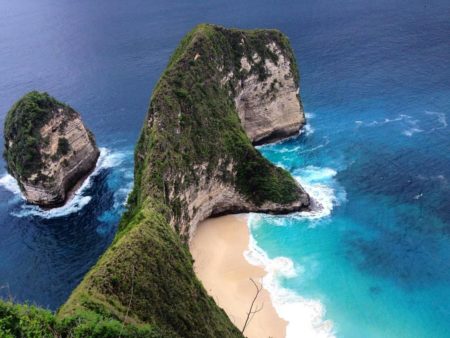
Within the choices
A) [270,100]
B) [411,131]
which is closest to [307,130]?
[270,100]

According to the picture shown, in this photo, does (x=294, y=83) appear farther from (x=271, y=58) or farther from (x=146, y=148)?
(x=146, y=148)

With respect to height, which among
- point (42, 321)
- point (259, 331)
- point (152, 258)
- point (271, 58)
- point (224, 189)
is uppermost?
point (271, 58)

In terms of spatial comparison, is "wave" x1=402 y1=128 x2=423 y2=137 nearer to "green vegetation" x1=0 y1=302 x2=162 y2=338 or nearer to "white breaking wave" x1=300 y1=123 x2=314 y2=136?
"white breaking wave" x1=300 y1=123 x2=314 y2=136

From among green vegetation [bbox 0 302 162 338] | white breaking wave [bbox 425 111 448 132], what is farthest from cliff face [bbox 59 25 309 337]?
white breaking wave [bbox 425 111 448 132]

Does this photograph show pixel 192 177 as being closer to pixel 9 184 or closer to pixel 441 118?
pixel 9 184

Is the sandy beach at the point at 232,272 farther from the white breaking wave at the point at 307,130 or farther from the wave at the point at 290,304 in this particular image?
the white breaking wave at the point at 307,130

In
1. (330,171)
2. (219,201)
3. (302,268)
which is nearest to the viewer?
(302,268)

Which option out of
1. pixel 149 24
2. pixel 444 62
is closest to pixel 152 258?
pixel 444 62
